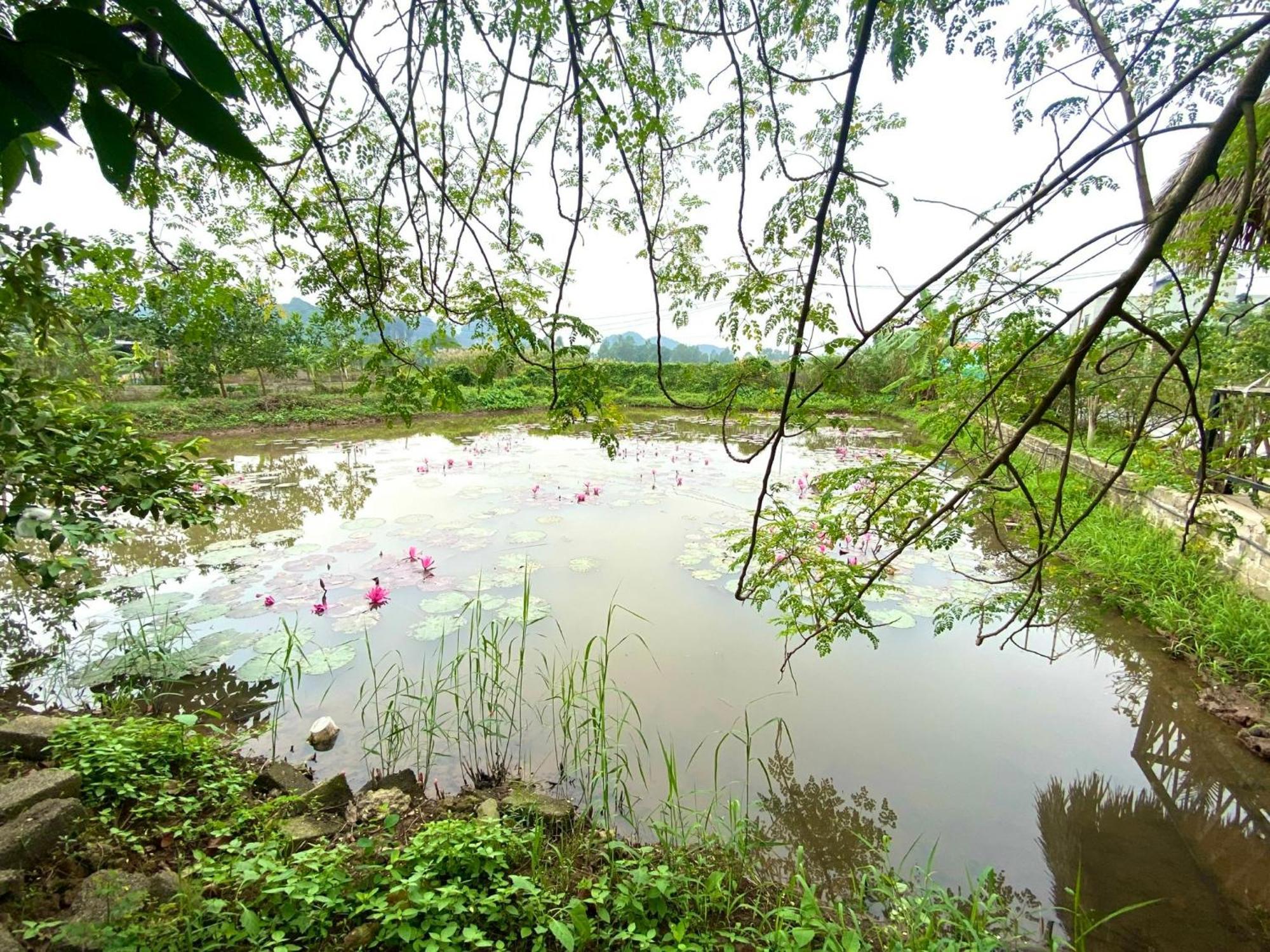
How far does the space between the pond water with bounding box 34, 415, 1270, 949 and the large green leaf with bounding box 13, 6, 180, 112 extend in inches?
98.2

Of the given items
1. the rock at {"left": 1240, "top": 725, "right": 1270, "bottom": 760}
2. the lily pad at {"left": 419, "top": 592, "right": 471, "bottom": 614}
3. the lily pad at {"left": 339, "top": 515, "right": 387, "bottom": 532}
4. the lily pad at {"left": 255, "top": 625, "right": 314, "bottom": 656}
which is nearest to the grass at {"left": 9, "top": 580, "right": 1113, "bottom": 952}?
the lily pad at {"left": 255, "top": 625, "right": 314, "bottom": 656}

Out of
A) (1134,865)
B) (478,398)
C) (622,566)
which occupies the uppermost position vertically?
(478,398)

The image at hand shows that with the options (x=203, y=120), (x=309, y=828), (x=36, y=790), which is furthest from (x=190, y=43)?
(x=36, y=790)

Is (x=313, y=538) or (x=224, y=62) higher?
(x=224, y=62)

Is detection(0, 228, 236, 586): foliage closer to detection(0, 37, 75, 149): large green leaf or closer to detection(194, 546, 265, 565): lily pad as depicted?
detection(0, 37, 75, 149): large green leaf

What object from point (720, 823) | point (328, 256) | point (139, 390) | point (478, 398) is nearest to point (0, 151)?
point (328, 256)

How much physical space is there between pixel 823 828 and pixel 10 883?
2.40 m

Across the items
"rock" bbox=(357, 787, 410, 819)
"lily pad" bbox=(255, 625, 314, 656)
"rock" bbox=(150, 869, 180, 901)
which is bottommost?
"rock" bbox=(357, 787, 410, 819)

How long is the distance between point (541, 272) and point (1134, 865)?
121 inches

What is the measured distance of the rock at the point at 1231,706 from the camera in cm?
255

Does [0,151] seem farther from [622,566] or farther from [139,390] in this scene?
[139,390]

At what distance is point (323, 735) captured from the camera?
240 cm

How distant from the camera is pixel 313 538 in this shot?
485 centimetres

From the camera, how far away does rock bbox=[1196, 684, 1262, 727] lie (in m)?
2.55
